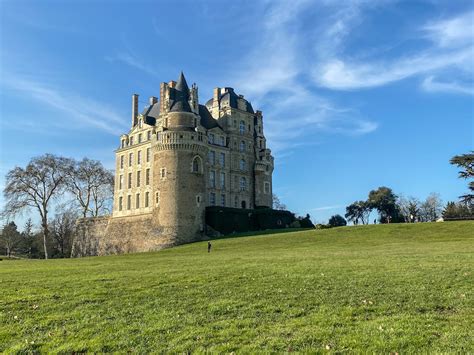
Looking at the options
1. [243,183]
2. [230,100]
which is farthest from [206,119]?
[243,183]

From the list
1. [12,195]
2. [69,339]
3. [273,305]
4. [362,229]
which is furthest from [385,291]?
[12,195]

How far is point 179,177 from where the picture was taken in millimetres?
52875

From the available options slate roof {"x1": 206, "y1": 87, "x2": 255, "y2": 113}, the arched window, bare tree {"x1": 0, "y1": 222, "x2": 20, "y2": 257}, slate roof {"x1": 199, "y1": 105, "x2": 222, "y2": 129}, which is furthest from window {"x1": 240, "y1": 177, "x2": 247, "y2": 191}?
bare tree {"x1": 0, "y1": 222, "x2": 20, "y2": 257}

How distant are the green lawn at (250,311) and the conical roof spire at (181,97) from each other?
133 feet

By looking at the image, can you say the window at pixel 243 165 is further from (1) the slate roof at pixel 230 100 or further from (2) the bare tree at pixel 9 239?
(2) the bare tree at pixel 9 239

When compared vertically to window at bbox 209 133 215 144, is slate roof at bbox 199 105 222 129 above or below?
above

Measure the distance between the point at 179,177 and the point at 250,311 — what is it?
43.4 m

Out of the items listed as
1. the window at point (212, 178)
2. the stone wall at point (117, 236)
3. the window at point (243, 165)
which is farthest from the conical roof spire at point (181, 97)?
the stone wall at point (117, 236)

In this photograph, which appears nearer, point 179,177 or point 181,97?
point 179,177

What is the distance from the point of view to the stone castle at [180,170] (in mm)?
52875

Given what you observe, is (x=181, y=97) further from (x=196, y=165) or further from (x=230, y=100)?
(x=230, y=100)

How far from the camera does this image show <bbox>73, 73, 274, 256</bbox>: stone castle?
5288cm

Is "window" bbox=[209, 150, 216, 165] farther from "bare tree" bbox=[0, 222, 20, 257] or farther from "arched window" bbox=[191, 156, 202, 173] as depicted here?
"bare tree" bbox=[0, 222, 20, 257]

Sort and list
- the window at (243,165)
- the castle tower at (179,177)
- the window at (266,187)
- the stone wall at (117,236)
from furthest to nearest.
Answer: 1. the window at (266,187)
2. the window at (243,165)
3. the stone wall at (117,236)
4. the castle tower at (179,177)
